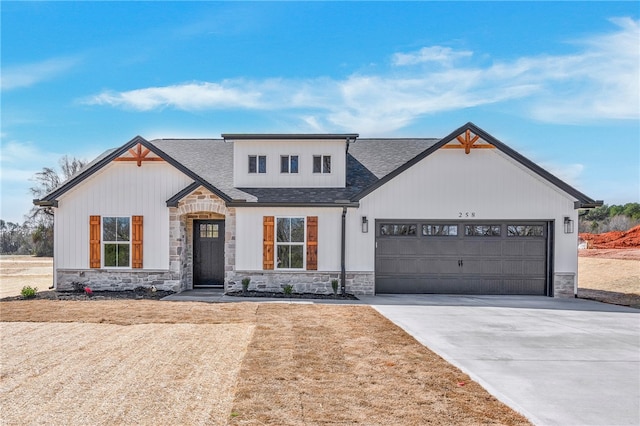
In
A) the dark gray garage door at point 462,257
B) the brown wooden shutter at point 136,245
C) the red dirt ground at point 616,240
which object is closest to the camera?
the brown wooden shutter at point 136,245

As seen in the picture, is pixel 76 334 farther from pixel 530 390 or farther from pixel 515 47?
pixel 515 47

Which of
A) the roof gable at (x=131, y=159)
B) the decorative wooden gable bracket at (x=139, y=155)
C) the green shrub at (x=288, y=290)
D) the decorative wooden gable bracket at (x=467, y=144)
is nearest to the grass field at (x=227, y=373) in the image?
the green shrub at (x=288, y=290)

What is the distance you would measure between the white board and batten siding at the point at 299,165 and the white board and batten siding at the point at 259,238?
1380mm

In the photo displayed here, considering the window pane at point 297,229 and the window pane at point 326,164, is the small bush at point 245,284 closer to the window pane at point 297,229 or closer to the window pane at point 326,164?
the window pane at point 297,229

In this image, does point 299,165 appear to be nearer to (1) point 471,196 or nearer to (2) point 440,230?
(2) point 440,230

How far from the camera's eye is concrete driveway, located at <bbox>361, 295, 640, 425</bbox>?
4.75 meters

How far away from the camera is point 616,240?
32188 mm

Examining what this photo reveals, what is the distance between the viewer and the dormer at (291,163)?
14.2 metres

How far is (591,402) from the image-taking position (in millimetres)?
4820

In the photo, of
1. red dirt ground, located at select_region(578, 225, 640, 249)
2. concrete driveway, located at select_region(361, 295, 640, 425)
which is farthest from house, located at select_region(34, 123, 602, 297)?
red dirt ground, located at select_region(578, 225, 640, 249)

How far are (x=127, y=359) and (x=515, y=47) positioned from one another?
14190mm

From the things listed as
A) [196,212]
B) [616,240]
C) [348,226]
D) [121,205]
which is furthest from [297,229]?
[616,240]

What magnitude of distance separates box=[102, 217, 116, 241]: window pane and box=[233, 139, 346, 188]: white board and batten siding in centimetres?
426

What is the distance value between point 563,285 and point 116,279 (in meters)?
15.0
